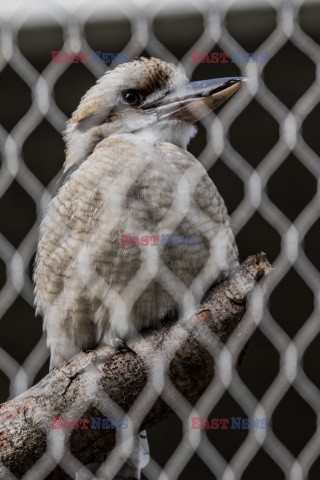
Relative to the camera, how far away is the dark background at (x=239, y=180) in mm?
2387

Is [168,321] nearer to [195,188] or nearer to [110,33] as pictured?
[195,188]

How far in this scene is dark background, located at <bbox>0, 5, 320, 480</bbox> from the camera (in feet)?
7.83

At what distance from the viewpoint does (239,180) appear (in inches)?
106

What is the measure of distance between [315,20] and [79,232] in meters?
1.13

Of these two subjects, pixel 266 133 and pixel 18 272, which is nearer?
pixel 18 272

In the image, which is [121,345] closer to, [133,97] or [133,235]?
[133,235]

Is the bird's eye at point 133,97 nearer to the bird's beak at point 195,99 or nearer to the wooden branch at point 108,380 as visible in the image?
the bird's beak at point 195,99

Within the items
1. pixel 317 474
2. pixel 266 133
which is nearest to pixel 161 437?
pixel 317 474

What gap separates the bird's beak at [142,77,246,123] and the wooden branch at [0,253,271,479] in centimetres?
42

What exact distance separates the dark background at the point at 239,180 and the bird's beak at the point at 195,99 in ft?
1.83

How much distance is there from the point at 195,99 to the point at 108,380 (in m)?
0.64

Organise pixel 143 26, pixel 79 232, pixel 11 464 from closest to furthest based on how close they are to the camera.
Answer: pixel 11 464 → pixel 79 232 → pixel 143 26

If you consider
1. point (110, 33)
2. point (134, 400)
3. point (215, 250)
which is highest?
point (110, 33)

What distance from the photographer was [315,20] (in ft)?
7.79
